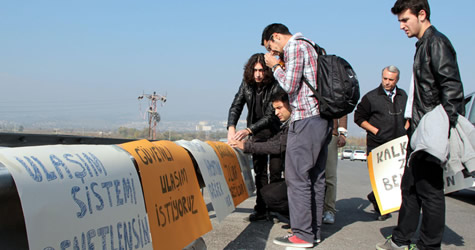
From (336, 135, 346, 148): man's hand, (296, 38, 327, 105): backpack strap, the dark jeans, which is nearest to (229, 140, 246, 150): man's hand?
the dark jeans

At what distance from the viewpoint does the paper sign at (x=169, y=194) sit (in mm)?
2430

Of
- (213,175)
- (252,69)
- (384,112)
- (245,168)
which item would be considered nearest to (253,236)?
(213,175)

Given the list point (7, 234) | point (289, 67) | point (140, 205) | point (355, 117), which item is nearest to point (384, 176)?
point (355, 117)

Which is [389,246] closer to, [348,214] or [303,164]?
[303,164]

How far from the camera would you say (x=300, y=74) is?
3.84 m

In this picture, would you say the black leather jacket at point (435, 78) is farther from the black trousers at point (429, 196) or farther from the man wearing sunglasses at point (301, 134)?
the man wearing sunglasses at point (301, 134)

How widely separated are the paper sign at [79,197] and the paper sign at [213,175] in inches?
44.8

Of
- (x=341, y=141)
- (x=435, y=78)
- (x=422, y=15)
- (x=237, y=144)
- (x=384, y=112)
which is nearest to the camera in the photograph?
(x=435, y=78)

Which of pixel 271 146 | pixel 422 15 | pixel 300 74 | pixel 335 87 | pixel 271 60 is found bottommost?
pixel 271 146

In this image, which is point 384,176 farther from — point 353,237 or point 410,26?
point 410,26

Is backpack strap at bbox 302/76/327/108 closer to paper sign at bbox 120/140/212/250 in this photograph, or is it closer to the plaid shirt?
the plaid shirt

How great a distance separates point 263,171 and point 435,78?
236 cm

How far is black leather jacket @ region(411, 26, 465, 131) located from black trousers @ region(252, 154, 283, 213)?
1757 millimetres

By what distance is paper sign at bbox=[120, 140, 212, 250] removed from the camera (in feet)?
7.97
